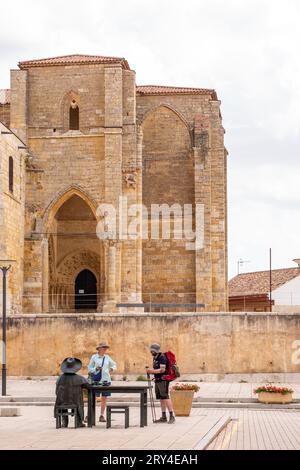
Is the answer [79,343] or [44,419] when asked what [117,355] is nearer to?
[79,343]

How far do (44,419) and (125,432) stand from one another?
320 cm

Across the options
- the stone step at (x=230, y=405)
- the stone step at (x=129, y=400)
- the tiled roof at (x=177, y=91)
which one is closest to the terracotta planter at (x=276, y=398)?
the stone step at (x=230, y=405)

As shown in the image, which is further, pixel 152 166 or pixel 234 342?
pixel 152 166

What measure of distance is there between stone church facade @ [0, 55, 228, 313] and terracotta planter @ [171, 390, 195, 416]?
1900 cm

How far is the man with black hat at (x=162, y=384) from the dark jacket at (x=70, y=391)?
1262 millimetres

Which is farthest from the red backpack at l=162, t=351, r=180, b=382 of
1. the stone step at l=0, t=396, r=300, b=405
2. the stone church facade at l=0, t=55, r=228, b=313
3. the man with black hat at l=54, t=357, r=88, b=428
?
the stone church facade at l=0, t=55, r=228, b=313

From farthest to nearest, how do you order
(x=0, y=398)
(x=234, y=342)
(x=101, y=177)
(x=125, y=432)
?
(x=101, y=177) → (x=234, y=342) → (x=0, y=398) → (x=125, y=432)

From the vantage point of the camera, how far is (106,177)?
37812 mm

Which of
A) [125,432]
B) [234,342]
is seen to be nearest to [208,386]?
[234,342]

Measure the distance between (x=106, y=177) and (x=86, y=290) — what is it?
21.9 ft

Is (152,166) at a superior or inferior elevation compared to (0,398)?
superior

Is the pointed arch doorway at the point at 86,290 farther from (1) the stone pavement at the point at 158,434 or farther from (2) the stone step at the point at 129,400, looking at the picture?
(1) the stone pavement at the point at 158,434

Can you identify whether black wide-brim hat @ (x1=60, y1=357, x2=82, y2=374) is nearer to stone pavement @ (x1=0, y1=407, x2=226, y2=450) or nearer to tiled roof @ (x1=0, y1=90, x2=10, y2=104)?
stone pavement @ (x1=0, y1=407, x2=226, y2=450)
